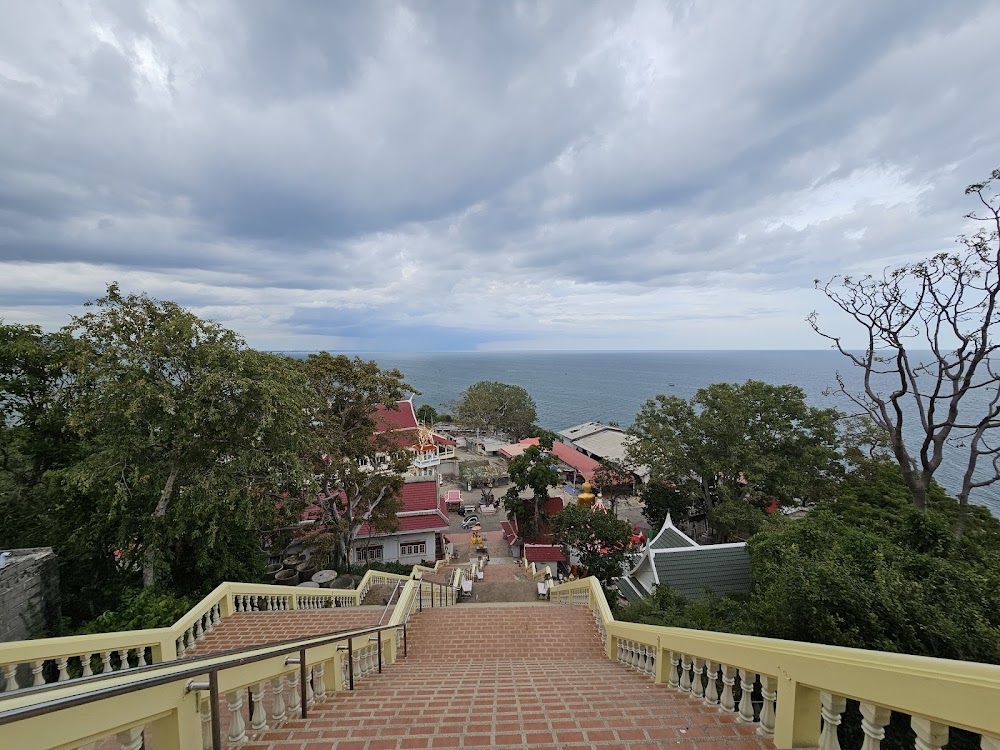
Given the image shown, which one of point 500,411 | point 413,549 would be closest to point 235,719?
point 413,549

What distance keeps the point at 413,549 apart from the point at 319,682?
1610 centimetres

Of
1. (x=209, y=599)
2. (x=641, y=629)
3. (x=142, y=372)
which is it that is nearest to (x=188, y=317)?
(x=142, y=372)

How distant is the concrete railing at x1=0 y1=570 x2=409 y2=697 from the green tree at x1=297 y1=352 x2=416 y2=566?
387 cm

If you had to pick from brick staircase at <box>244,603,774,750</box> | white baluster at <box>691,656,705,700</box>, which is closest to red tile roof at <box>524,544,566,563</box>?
brick staircase at <box>244,603,774,750</box>

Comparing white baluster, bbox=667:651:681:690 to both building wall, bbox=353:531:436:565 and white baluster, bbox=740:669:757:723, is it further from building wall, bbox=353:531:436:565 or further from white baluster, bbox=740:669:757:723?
building wall, bbox=353:531:436:565

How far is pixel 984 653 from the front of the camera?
403 cm

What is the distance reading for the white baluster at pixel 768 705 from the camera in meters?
2.69

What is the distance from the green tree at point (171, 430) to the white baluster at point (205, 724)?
7.14 meters

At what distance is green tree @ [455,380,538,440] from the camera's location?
59.8m

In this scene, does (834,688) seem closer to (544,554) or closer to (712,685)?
(712,685)

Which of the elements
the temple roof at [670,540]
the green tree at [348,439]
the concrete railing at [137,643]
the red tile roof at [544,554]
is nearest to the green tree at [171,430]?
the concrete railing at [137,643]

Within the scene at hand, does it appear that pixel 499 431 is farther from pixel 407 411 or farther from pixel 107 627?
pixel 107 627

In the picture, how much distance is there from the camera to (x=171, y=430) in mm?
8922

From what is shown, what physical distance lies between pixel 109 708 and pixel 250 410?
8.68 m
